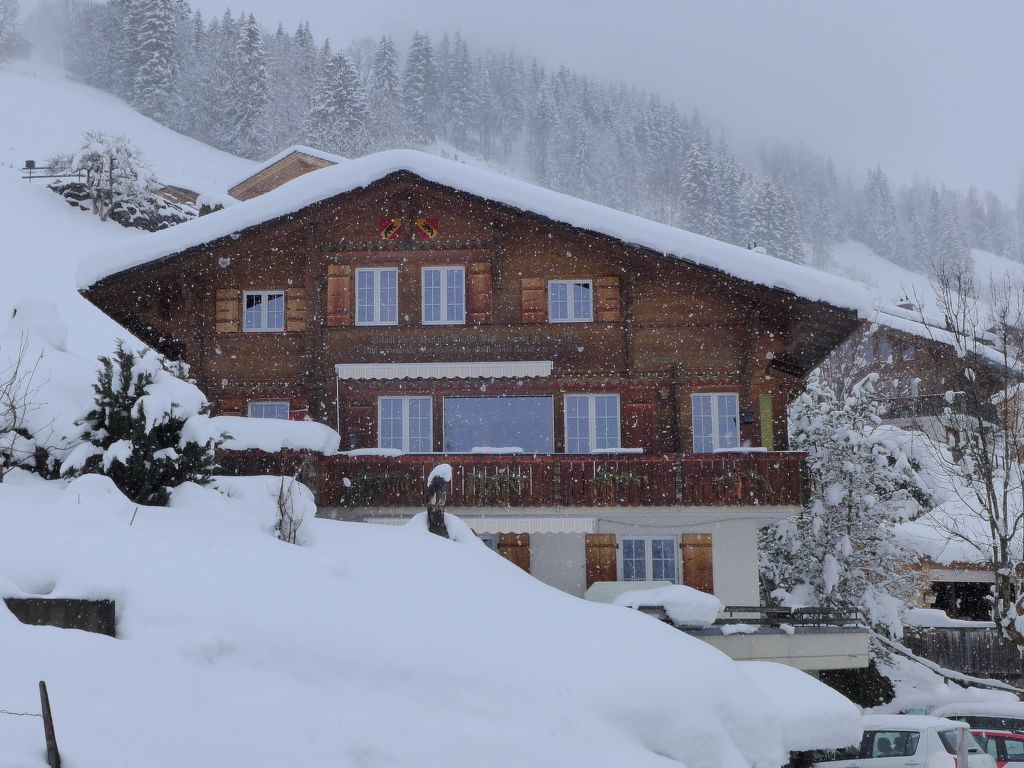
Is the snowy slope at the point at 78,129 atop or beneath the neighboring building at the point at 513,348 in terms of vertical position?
atop

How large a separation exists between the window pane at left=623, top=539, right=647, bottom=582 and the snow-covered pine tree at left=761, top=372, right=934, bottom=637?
21.8ft

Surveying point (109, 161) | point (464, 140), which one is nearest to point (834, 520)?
point (109, 161)

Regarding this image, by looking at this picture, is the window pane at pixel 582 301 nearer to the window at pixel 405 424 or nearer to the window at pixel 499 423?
the window at pixel 499 423

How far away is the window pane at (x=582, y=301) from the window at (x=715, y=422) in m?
3.02

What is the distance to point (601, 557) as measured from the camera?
21.0 metres

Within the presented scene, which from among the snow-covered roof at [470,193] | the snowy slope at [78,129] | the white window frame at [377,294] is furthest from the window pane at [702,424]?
the snowy slope at [78,129]

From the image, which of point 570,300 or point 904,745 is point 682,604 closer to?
point 904,745

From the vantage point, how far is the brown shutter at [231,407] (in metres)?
22.8

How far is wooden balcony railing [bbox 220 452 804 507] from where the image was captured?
2041cm

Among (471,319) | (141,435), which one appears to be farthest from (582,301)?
(141,435)

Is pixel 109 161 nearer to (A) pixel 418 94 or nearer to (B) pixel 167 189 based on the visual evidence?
(B) pixel 167 189

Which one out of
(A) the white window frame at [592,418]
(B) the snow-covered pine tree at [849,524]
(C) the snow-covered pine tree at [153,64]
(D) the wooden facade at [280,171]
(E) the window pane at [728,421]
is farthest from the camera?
(C) the snow-covered pine tree at [153,64]

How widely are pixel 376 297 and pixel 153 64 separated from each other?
86.1 meters

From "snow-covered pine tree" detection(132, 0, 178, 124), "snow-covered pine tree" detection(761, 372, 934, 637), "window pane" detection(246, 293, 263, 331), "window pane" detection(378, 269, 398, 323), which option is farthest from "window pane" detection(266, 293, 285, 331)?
"snow-covered pine tree" detection(132, 0, 178, 124)
